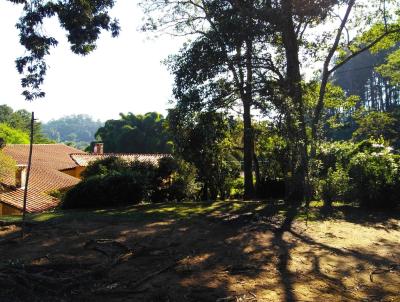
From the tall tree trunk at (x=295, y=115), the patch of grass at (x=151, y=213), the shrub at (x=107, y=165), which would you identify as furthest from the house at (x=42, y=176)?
the tall tree trunk at (x=295, y=115)

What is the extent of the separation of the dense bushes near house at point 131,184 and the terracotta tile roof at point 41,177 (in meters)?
8.00

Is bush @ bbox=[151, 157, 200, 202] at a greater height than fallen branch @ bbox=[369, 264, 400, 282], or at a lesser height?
greater

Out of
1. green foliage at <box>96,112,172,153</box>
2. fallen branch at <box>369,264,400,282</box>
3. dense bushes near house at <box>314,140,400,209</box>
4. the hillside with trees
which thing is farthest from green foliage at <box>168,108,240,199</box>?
green foliage at <box>96,112,172,153</box>

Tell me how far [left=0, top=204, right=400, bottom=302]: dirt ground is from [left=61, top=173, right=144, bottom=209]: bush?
3.71 m

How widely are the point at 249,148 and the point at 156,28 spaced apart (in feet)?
21.1

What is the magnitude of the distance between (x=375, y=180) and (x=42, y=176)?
24877 mm

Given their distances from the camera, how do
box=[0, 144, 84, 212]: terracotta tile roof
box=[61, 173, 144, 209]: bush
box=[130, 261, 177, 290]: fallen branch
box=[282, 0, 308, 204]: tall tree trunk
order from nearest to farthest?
1. box=[130, 261, 177, 290]: fallen branch
2. box=[282, 0, 308, 204]: tall tree trunk
3. box=[61, 173, 144, 209]: bush
4. box=[0, 144, 84, 212]: terracotta tile roof

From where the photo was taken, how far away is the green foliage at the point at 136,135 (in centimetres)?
5866

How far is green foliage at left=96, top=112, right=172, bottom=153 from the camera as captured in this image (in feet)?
192

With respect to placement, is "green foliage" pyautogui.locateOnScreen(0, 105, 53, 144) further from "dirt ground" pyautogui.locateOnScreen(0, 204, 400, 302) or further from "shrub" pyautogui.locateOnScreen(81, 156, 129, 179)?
"dirt ground" pyautogui.locateOnScreen(0, 204, 400, 302)

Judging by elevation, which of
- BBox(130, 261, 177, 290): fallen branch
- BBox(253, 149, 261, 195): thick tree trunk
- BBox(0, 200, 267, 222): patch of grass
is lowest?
BBox(130, 261, 177, 290): fallen branch

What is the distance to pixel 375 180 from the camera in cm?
1324

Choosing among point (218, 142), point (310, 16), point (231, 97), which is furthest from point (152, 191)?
point (310, 16)

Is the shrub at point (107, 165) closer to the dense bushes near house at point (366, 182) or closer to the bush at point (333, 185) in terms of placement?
the dense bushes near house at point (366, 182)
